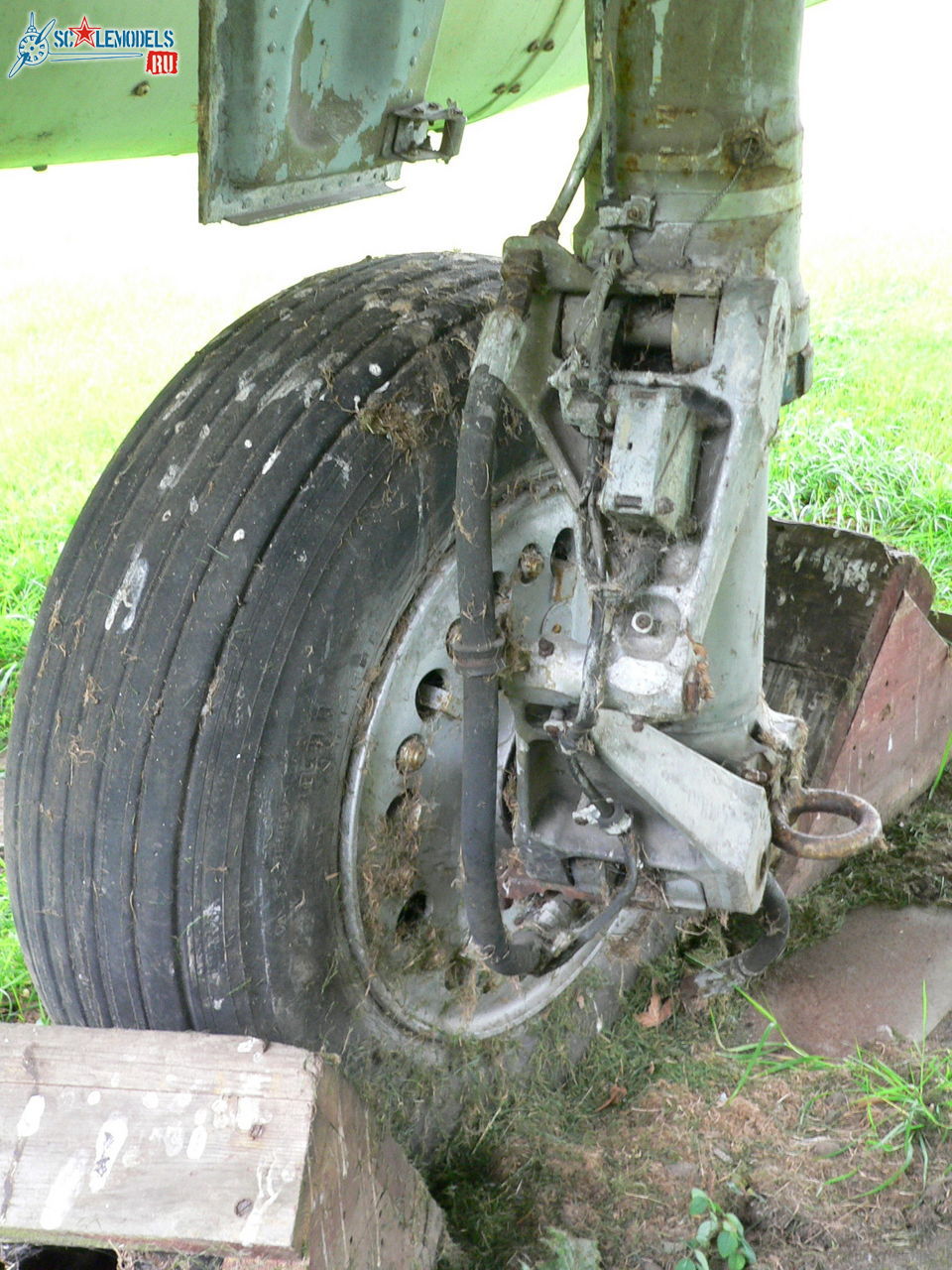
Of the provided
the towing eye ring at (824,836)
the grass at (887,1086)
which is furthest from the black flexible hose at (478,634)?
the grass at (887,1086)

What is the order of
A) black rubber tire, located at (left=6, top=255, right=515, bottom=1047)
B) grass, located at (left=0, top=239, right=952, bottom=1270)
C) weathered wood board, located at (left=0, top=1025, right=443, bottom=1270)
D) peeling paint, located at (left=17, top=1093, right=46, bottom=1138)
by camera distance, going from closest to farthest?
1. weathered wood board, located at (left=0, top=1025, right=443, bottom=1270)
2. peeling paint, located at (left=17, top=1093, right=46, bottom=1138)
3. black rubber tire, located at (left=6, top=255, right=515, bottom=1047)
4. grass, located at (left=0, top=239, right=952, bottom=1270)

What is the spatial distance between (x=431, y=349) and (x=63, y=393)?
3466 millimetres

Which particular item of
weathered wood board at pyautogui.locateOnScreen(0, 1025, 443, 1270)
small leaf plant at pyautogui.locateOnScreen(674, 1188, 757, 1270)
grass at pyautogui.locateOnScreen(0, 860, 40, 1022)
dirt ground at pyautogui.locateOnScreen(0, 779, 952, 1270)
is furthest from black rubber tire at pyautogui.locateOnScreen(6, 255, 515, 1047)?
grass at pyautogui.locateOnScreen(0, 860, 40, 1022)

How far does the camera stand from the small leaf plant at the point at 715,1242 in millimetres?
1724

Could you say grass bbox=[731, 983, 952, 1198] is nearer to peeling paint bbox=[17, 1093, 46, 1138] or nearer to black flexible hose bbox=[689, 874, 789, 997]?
black flexible hose bbox=[689, 874, 789, 997]

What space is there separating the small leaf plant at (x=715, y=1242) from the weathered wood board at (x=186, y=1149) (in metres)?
0.42

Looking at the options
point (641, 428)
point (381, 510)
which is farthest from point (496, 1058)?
point (641, 428)

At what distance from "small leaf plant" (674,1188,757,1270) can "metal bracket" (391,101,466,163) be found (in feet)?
4.74

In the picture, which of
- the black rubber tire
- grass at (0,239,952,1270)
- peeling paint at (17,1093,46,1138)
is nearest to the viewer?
peeling paint at (17,1093,46,1138)

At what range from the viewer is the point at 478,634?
1.48 m

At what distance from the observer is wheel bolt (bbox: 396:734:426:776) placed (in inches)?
68.2

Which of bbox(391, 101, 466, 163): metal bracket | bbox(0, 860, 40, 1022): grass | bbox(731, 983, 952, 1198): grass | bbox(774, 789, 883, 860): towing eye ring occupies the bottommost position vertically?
bbox(0, 860, 40, 1022): grass

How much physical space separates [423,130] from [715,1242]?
153 cm

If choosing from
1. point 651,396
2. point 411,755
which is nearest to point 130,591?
point 411,755
